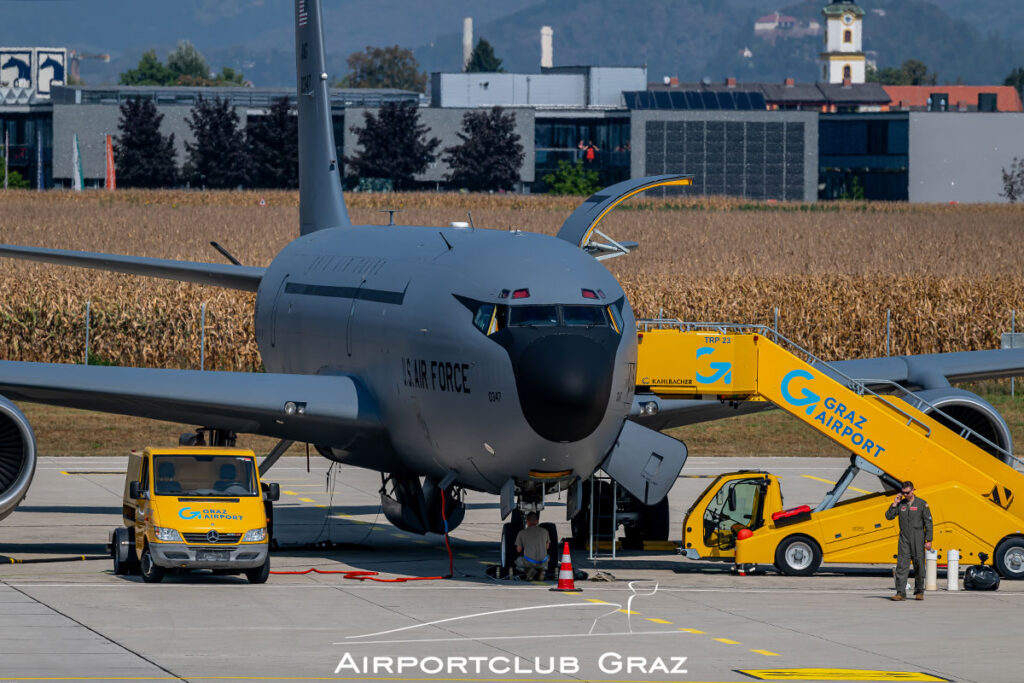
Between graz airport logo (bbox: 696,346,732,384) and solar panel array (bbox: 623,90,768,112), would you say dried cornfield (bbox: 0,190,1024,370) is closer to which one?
graz airport logo (bbox: 696,346,732,384)

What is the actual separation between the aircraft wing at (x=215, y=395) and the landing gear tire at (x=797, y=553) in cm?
730

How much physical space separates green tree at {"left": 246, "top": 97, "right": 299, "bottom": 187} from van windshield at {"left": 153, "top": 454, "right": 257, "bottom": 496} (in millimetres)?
135828

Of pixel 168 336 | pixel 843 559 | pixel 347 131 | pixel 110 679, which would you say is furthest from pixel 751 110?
pixel 110 679

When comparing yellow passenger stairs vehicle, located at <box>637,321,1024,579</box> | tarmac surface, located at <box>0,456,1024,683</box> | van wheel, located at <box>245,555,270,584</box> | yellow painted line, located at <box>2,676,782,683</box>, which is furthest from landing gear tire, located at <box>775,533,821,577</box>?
yellow painted line, located at <box>2,676,782,683</box>

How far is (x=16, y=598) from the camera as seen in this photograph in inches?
1018

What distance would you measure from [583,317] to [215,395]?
7.25m

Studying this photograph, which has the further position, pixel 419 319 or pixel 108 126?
pixel 108 126

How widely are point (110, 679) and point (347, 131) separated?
158m

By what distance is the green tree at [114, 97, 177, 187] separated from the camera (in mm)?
161750

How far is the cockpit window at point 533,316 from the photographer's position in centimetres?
2644

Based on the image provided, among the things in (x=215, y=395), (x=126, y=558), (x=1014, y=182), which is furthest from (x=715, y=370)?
(x=1014, y=182)

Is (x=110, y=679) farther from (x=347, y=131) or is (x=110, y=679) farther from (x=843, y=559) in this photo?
Answer: (x=347, y=131)

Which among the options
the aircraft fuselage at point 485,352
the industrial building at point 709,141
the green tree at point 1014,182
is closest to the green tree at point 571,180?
the industrial building at point 709,141

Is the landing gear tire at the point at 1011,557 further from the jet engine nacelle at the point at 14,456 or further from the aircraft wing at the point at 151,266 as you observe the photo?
the aircraft wing at the point at 151,266
